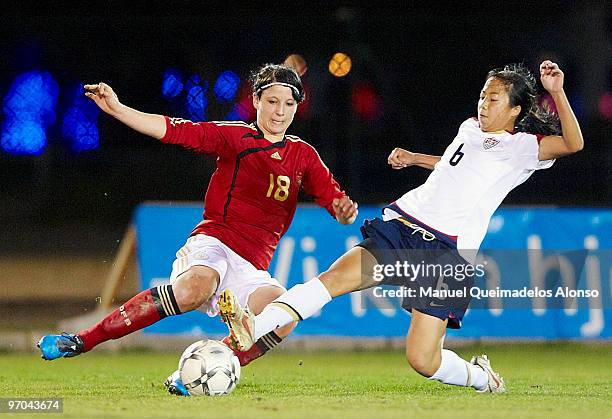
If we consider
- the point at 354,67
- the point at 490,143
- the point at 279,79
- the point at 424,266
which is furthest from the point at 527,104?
the point at 354,67

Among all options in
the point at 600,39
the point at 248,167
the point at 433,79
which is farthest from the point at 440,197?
the point at 600,39

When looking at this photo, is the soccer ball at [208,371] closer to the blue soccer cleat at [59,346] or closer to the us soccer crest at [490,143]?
the blue soccer cleat at [59,346]

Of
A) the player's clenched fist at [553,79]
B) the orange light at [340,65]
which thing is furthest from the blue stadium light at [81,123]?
the player's clenched fist at [553,79]

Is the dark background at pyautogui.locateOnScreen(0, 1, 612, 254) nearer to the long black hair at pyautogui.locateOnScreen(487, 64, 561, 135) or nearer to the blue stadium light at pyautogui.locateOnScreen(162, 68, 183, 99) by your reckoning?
the blue stadium light at pyautogui.locateOnScreen(162, 68, 183, 99)

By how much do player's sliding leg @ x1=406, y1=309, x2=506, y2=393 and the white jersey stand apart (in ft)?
1.57

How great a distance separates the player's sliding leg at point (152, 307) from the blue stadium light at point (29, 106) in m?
5.70

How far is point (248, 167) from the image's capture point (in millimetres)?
7285

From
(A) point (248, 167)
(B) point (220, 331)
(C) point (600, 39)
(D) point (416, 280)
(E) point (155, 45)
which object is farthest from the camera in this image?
(C) point (600, 39)

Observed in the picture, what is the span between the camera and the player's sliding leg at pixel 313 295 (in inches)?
253

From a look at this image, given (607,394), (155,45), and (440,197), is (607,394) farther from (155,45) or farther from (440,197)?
(155,45)

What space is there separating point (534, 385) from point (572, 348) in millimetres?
2552

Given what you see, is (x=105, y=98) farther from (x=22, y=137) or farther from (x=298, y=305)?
(x=22, y=137)

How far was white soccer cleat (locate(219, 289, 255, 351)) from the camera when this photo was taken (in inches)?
241

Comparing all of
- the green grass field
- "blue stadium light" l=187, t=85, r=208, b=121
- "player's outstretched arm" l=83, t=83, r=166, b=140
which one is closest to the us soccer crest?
the green grass field
